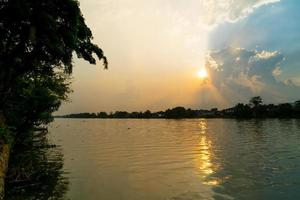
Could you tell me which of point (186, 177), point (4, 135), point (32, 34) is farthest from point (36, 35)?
point (186, 177)

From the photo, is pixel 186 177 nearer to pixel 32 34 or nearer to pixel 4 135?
pixel 4 135

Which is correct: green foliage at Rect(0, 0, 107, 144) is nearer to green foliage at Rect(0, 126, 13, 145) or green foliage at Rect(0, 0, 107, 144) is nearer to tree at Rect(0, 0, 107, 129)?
tree at Rect(0, 0, 107, 129)

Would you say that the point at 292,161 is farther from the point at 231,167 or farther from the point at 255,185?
the point at 255,185

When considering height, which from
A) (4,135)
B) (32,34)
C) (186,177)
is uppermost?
(32,34)

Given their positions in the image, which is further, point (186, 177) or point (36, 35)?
point (186, 177)

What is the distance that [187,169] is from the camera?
1444 inches

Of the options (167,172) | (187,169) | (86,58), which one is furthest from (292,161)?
(86,58)

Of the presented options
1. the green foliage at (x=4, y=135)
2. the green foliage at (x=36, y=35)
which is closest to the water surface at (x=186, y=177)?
the green foliage at (x=4, y=135)

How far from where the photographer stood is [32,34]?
18.3 metres

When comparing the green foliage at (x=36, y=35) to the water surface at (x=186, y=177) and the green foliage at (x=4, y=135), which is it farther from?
the water surface at (x=186, y=177)

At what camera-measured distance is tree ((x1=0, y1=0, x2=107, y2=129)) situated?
62.5ft

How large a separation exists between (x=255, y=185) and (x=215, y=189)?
3599 mm

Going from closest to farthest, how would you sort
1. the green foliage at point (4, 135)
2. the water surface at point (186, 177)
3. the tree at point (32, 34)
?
the green foliage at point (4, 135)
the tree at point (32, 34)
the water surface at point (186, 177)

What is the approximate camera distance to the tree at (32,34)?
19062mm
